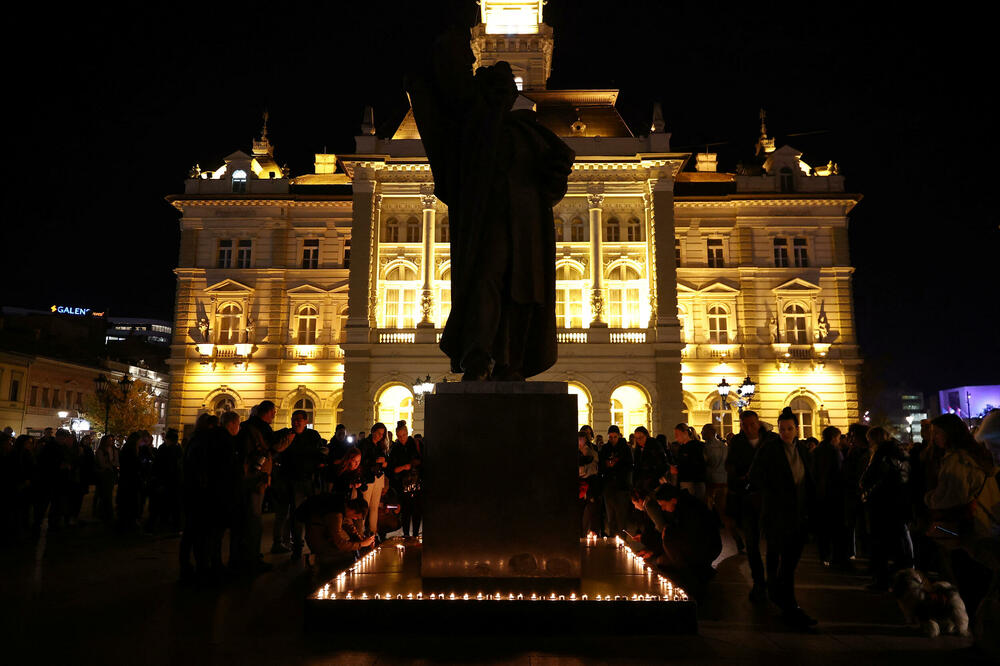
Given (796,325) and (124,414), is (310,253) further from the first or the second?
(796,325)

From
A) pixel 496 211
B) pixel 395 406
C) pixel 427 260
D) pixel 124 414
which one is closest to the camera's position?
pixel 496 211

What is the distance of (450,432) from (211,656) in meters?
2.15

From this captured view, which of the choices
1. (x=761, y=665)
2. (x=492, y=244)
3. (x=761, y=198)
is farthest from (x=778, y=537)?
(x=761, y=198)

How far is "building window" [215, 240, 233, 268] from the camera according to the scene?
3869cm

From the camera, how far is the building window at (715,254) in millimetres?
38188

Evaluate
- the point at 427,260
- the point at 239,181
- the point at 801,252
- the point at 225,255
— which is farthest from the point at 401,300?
the point at 801,252

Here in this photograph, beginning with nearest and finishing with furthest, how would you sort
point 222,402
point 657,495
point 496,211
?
point 496,211 → point 657,495 → point 222,402

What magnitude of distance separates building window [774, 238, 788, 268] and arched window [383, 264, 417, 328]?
20.7 meters

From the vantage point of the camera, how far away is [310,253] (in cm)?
3909

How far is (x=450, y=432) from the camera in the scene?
5090 mm

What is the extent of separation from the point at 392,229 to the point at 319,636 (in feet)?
109

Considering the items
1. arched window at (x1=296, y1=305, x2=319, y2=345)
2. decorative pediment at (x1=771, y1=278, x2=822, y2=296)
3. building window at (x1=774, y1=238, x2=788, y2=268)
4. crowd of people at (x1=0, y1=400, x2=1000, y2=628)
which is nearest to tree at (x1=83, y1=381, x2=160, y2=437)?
arched window at (x1=296, y1=305, x2=319, y2=345)

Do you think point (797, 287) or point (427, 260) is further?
point (797, 287)

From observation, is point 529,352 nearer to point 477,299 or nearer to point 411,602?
point 477,299
